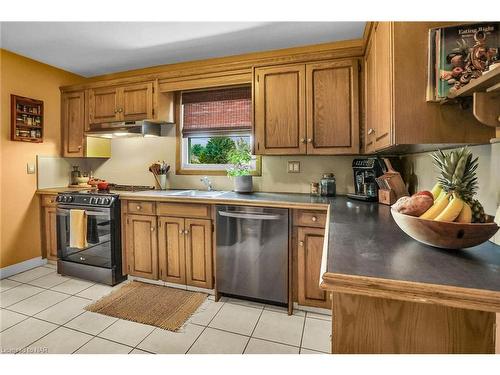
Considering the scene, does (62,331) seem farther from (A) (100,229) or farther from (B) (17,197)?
(B) (17,197)

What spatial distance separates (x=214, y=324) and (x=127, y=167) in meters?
2.34

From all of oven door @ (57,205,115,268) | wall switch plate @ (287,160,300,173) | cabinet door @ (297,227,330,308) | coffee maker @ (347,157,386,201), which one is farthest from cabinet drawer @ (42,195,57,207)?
coffee maker @ (347,157,386,201)

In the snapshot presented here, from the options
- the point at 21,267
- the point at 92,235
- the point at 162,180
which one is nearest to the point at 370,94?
the point at 162,180

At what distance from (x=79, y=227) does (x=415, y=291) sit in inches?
115

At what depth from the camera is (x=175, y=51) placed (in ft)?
9.04

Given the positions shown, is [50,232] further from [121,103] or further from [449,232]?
[449,232]

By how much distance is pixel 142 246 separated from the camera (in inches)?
103

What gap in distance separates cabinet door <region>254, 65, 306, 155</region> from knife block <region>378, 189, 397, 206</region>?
736mm

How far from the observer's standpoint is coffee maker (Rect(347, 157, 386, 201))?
2.13 metres

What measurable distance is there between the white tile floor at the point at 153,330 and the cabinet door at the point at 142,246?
40 cm

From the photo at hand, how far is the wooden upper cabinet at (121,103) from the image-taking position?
2896 millimetres

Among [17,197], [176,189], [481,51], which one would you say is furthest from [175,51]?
[481,51]

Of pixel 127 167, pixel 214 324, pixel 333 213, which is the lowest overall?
pixel 214 324

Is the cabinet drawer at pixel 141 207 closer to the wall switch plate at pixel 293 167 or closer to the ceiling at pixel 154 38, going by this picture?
the wall switch plate at pixel 293 167
